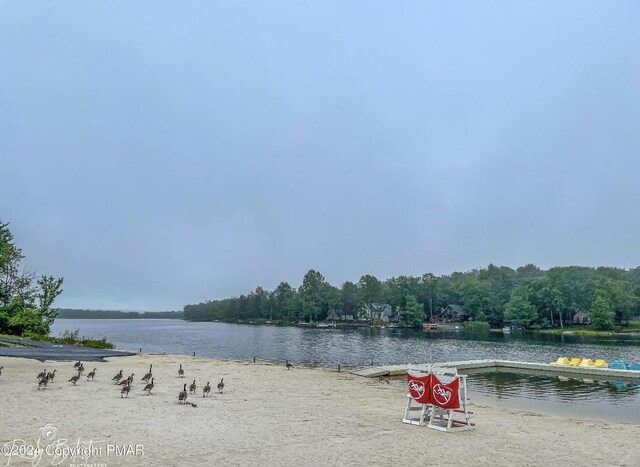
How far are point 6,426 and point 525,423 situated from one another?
15.1 meters

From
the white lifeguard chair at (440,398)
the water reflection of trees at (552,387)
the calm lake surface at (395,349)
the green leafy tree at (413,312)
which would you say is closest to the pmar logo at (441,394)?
the white lifeguard chair at (440,398)

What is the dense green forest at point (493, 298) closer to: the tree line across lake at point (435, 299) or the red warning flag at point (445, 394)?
the tree line across lake at point (435, 299)

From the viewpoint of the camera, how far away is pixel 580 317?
392 ft

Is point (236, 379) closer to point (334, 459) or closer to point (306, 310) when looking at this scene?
point (334, 459)

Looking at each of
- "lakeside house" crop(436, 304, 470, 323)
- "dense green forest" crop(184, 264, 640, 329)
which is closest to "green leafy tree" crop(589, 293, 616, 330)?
"dense green forest" crop(184, 264, 640, 329)

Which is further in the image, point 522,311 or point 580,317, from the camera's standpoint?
point 580,317

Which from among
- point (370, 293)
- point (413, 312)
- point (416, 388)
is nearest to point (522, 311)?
point (413, 312)

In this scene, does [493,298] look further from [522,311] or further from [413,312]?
[413,312]

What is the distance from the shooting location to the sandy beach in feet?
29.2

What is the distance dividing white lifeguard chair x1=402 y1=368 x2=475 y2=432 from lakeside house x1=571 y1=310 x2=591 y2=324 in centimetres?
12359

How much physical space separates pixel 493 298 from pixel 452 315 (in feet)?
60.3

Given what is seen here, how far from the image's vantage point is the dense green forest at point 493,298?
108 meters

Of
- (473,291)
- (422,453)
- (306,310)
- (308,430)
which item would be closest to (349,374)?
(308,430)

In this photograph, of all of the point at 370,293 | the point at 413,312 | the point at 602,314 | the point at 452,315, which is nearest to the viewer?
the point at 602,314
